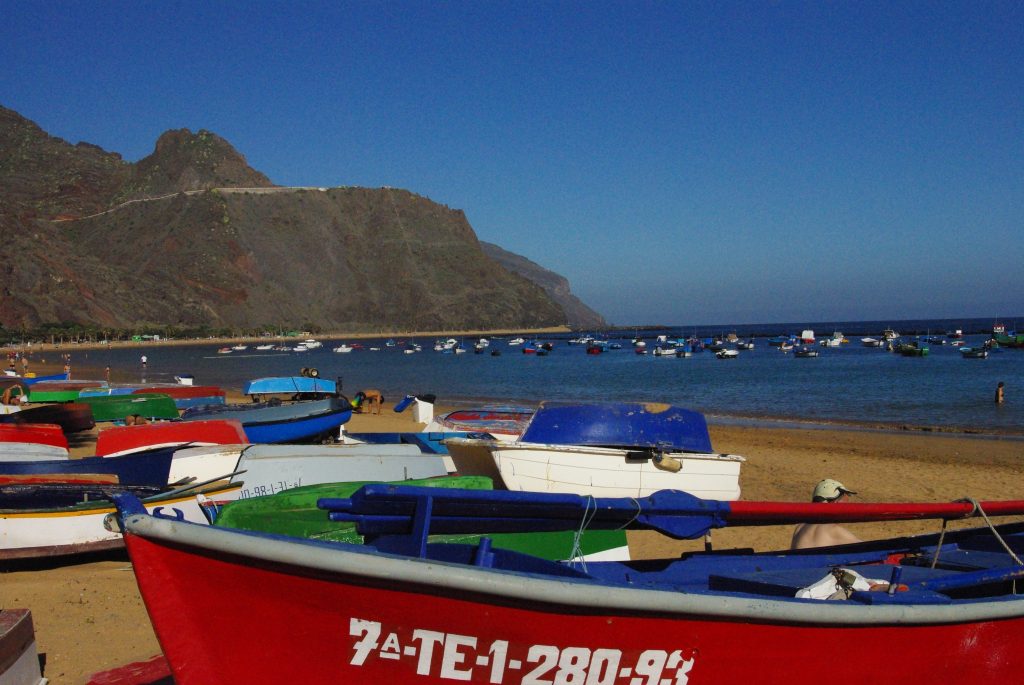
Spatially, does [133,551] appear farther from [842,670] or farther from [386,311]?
[386,311]

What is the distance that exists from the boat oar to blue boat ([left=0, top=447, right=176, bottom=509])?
495cm

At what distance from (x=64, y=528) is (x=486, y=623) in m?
6.14

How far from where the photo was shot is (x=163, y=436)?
12.6 metres

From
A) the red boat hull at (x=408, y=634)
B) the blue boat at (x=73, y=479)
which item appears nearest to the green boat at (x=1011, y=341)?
the blue boat at (x=73, y=479)

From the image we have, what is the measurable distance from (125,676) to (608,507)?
132 inches

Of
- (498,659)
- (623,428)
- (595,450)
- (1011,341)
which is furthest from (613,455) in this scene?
(1011,341)

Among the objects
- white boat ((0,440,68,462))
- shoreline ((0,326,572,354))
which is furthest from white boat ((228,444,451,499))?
shoreline ((0,326,572,354))

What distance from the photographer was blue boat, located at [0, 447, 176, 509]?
352 inches

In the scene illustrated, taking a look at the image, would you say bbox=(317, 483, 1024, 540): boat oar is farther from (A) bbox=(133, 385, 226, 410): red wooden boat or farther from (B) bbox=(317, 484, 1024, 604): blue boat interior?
(A) bbox=(133, 385, 226, 410): red wooden boat

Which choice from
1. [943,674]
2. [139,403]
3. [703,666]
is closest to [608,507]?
[703,666]

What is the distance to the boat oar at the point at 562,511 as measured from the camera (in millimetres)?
4750

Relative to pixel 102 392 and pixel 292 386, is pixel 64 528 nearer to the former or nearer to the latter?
pixel 292 386

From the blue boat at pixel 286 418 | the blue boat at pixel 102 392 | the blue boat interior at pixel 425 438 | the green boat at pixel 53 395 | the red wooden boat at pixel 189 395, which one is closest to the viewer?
the blue boat interior at pixel 425 438

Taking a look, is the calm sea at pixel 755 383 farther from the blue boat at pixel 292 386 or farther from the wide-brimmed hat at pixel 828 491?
the wide-brimmed hat at pixel 828 491
